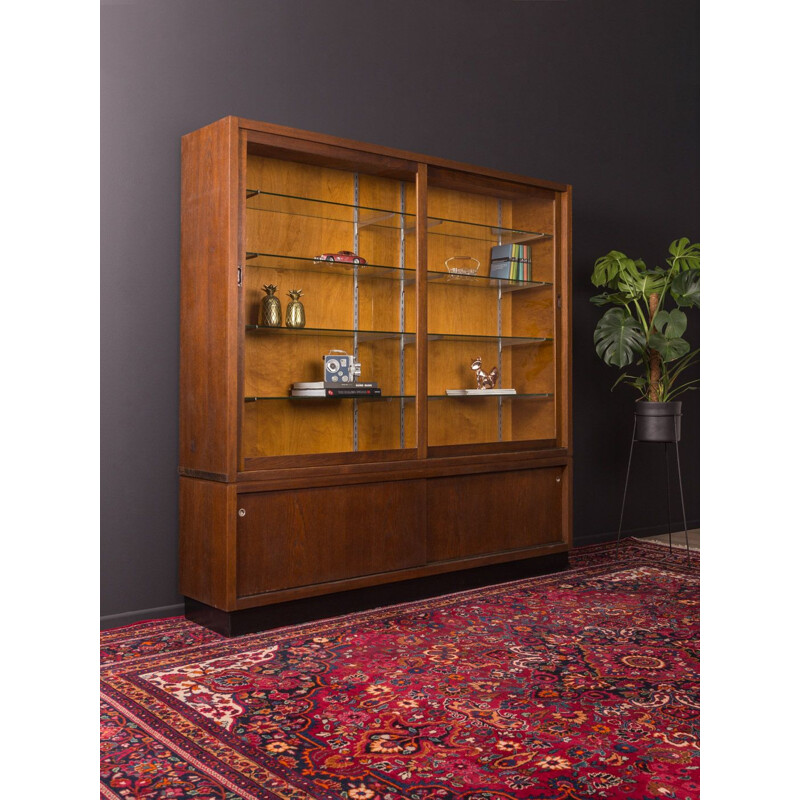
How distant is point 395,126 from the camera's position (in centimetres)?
Result: 461

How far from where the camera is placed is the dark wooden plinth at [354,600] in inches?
138

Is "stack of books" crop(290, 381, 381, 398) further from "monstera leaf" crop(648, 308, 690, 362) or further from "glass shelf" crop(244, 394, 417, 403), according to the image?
→ "monstera leaf" crop(648, 308, 690, 362)

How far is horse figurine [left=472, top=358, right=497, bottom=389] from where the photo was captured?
4.63m

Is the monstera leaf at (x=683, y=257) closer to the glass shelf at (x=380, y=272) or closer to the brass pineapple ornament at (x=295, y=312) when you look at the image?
the glass shelf at (x=380, y=272)

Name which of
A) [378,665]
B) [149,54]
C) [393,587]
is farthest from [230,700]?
[149,54]

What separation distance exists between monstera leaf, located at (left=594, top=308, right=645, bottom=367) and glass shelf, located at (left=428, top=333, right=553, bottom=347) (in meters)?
0.44

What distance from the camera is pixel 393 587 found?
3.99 metres

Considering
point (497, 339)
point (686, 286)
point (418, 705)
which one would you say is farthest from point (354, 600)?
point (686, 286)

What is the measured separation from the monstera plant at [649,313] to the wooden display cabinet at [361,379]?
0.41 m

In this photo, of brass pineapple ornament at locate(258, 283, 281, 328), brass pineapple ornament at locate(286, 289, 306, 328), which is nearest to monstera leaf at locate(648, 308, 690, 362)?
brass pineapple ornament at locate(286, 289, 306, 328)

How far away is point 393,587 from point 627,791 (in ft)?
6.68
